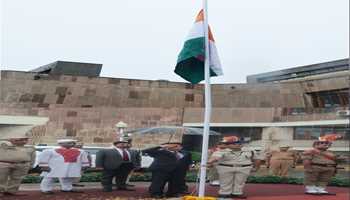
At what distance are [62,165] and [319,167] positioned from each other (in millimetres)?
4664

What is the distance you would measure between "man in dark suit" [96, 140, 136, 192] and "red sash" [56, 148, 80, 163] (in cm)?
42

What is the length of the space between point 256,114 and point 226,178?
40.4 ft

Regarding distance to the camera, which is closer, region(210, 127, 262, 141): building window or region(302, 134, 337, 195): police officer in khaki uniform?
region(302, 134, 337, 195): police officer in khaki uniform

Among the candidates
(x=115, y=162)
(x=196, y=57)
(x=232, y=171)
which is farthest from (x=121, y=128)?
(x=196, y=57)

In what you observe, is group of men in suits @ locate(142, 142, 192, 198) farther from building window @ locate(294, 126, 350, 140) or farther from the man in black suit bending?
building window @ locate(294, 126, 350, 140)

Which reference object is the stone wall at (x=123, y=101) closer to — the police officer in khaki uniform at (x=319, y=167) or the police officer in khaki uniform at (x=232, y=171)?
the police officer in khaki uniform at (x=319, y=167)

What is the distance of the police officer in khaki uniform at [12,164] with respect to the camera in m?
8.25

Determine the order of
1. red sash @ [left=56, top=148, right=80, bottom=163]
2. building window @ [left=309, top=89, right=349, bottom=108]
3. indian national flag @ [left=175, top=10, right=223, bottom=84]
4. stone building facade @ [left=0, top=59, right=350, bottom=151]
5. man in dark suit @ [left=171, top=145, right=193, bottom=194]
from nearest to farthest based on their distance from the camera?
indian national flag @ [left=175, top=10, right=223, bottom=84] < man in dark suit @ [left=171, top=145, right=193, bottom=194] < red sash @ [left=56, top=148, right=80, bottom=163] < stone building facade @ [left=0, top=59, right=350, bottom=151] < building window @ [left=309, top=89, right=349, bottom=108]

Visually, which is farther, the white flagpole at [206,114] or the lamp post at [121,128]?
the lamp post at [121,128]

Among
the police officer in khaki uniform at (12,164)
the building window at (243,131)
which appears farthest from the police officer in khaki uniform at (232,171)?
the building window at (243,131)

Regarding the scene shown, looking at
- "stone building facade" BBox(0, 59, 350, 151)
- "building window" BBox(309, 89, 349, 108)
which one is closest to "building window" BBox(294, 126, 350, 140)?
"stone building facade" BBox(0, 59, 350, 151)

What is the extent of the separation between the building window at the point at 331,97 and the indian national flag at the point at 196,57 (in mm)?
19640

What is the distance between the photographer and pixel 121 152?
9.55m

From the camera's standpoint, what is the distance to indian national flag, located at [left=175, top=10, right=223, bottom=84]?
277 inches
